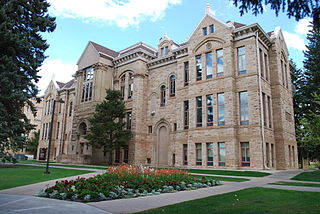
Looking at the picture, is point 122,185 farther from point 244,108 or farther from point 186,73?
point 186,73

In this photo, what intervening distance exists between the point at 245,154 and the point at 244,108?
429 centimetres

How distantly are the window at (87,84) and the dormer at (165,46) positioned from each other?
34.4 ft

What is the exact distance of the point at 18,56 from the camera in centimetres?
1642

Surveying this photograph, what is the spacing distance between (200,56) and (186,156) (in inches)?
436

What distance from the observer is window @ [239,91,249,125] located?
79.2ft

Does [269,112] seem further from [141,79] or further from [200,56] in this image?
[141,79]

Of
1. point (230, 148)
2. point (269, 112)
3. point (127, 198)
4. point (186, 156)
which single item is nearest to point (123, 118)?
point (186, 156)

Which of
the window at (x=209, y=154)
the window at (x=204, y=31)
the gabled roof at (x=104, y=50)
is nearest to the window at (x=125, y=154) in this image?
the window at (x=209, y=154)

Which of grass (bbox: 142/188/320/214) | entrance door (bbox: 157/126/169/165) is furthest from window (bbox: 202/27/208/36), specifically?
grass (bbox: 142/188/320/214)

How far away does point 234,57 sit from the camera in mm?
25656

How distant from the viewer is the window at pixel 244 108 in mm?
24131

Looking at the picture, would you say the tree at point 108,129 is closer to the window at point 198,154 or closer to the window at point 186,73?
the window at point 186,73

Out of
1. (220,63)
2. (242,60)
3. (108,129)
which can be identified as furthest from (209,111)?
(108,129)

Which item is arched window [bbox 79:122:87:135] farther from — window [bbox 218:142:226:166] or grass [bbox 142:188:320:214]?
grass [bbox 142:188:320:214]
